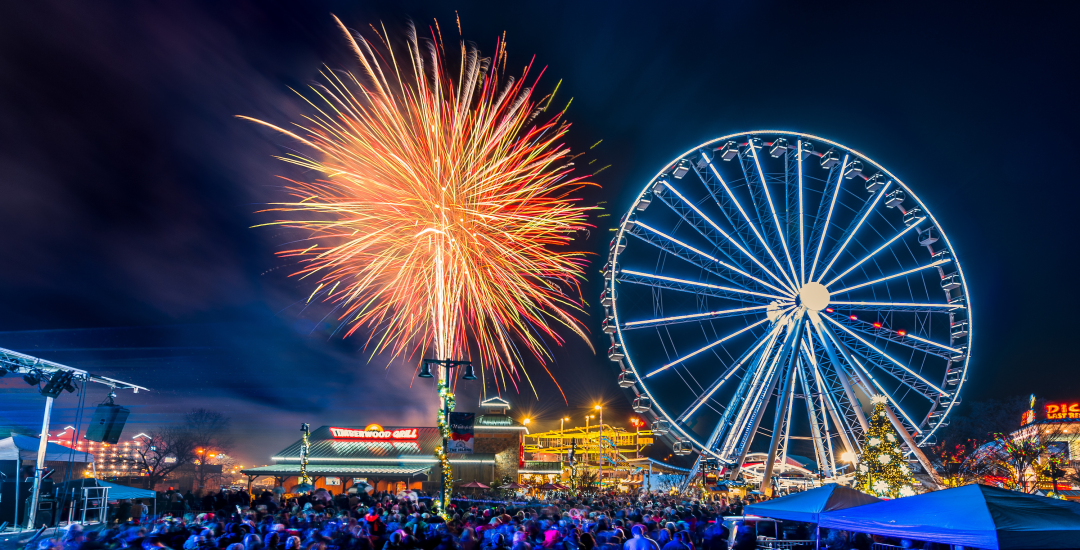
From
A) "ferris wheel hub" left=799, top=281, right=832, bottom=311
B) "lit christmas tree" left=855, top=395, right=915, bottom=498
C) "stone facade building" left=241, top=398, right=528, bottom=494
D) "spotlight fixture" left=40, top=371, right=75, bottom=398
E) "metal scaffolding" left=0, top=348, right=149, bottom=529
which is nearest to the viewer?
"metal scaffolding" left=0, top=348, right=149, bottom=529

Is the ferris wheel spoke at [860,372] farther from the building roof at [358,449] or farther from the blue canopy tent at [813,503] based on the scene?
the building roof at [358,449]

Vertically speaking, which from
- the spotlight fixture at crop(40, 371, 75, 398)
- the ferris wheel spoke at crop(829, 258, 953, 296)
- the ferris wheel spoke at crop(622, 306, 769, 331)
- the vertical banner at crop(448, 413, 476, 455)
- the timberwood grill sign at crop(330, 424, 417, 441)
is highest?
the ferris wheel spoke at crop(829, 258, 953, 296)

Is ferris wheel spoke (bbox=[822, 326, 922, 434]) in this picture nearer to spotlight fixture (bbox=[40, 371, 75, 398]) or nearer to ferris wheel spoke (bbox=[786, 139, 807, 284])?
ferris wheel spoke (bbox=[786, 139, 807, 284])

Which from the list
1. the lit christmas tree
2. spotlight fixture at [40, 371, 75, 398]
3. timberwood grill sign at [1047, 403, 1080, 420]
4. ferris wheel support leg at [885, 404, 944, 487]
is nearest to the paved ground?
spotlight fixture at [40, 371, 75, 398]

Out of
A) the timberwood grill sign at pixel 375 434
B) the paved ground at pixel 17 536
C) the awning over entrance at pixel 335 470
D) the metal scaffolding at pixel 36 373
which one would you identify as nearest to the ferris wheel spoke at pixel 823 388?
the awning over entrance at pixel 335 470

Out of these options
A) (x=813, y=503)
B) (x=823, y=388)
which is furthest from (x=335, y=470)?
(x=813, y=503)

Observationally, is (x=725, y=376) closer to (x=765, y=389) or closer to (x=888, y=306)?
(x=765, y=389)

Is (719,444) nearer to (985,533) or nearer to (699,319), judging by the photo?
(699,319)
